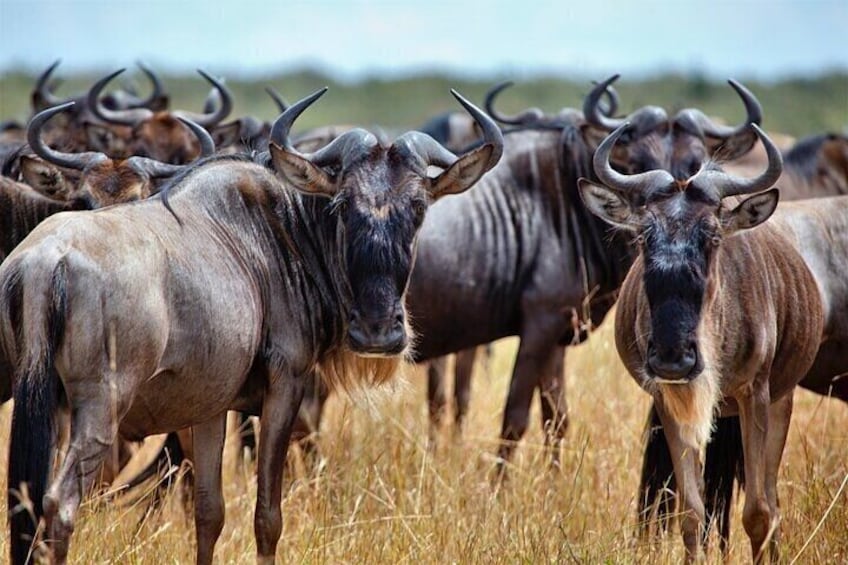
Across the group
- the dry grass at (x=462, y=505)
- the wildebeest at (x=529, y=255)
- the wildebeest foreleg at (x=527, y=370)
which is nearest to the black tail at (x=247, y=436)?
the dry grass at (x=462, y=505)

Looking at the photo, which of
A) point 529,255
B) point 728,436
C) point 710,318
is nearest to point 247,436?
point 529,255

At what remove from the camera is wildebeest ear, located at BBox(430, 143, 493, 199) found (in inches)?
217

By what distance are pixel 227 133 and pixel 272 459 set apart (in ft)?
16.5

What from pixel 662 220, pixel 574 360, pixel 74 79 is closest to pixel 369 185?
pixel 662 220

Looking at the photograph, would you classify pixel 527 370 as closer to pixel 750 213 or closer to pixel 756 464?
pixel 756 464

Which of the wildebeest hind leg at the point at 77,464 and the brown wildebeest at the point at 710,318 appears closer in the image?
the wildebeest hind leg at the point at 77,464

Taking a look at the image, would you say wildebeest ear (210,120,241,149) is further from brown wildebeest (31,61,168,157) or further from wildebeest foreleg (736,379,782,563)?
wildebeest foreleg (736,379,782,563)

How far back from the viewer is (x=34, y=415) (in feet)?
13.5

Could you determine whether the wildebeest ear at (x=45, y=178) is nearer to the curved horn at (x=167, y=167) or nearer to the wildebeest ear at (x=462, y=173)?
the curved horn at (x=167, y=167)

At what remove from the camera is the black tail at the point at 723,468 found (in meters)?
6.12

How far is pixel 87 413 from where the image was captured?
4.21 meters

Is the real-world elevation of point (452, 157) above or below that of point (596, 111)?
above

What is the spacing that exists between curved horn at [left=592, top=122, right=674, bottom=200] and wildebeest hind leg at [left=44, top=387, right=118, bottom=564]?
7.47ft

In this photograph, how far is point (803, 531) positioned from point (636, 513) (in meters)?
0.70
